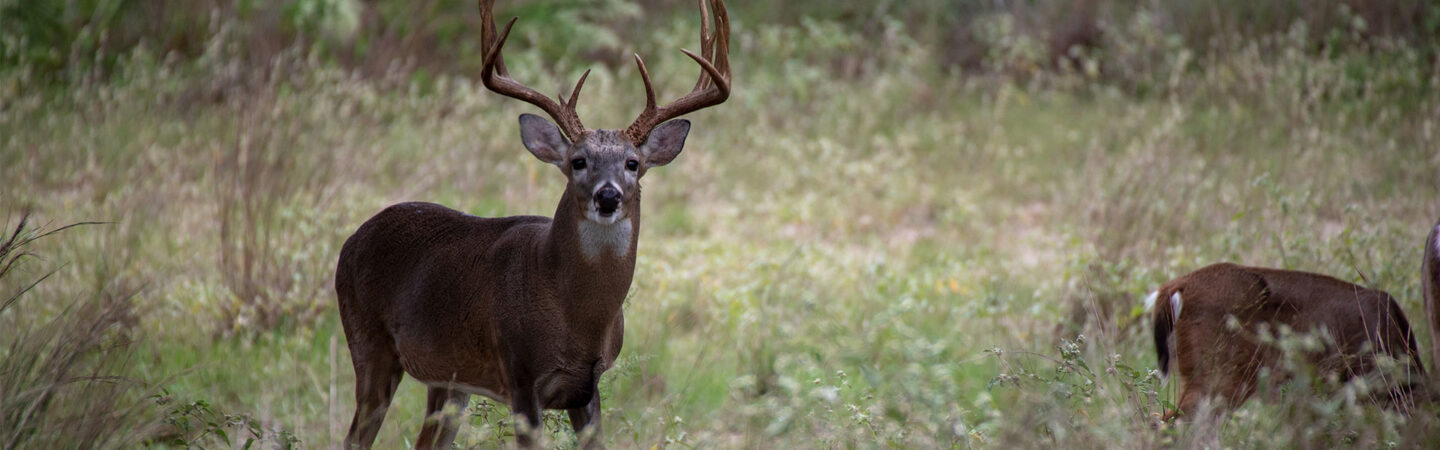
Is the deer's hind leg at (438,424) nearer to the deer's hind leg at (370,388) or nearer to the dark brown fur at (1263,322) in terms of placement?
the deer's hind leg at (370,388)

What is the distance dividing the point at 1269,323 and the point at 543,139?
2.45 metres

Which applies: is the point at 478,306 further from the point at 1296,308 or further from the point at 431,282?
the point at 1296,308

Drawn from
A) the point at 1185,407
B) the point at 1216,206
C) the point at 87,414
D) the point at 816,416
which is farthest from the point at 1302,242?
the point at 87,414

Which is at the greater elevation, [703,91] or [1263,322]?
[703,91]

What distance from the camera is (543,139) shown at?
13.3ft

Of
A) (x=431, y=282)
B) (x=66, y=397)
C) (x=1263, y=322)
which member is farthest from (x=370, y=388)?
(x=1263, y=322)

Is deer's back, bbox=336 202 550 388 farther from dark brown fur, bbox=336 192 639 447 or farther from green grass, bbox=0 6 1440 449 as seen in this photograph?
green grass, bbox=0 6 1440 449

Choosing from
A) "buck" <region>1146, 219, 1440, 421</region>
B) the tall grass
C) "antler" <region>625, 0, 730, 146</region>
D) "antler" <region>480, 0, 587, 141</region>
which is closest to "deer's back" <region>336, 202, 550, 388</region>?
"antler" <region>480, 0, 587, 141</region>

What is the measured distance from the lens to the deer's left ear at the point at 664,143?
4.07 metres

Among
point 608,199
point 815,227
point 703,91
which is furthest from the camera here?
point 815,227

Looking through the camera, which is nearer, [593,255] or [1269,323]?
[593,255]

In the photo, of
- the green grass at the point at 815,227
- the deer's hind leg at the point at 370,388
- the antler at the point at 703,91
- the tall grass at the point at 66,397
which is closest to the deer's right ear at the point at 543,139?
the antler at the point at 703,91

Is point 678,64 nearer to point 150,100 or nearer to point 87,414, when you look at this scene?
point 150,100

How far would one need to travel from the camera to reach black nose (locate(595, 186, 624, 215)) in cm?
368
